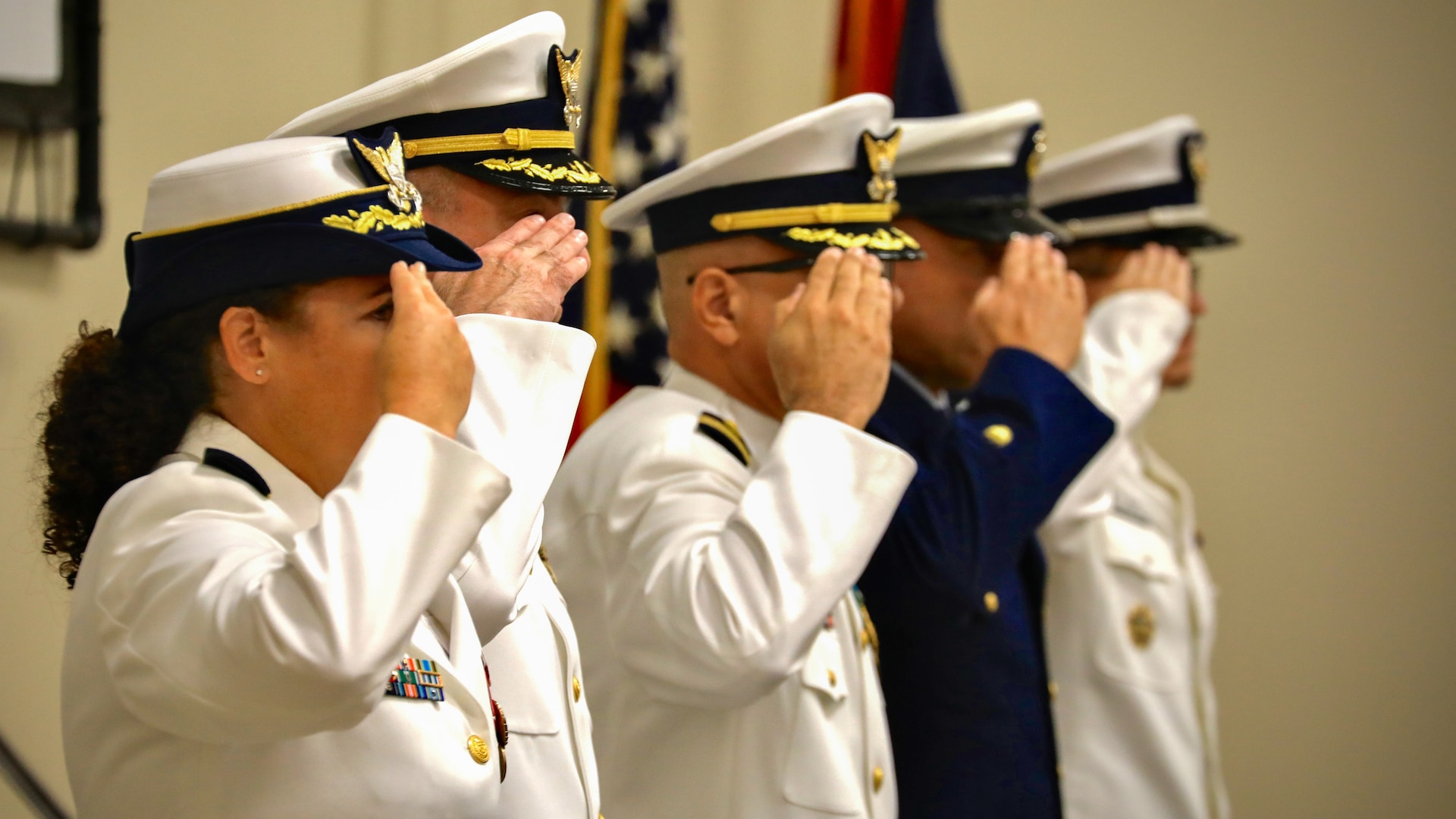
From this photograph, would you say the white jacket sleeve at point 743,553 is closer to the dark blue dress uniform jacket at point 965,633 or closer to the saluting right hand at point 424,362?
the dark blue dress uniform jacket at point 965,633

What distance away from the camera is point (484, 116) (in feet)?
5.67

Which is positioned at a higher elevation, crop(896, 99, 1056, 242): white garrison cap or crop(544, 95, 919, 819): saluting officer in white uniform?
crop(896, 99, 1056, 242): white garrison cap

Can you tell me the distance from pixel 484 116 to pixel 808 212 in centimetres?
62

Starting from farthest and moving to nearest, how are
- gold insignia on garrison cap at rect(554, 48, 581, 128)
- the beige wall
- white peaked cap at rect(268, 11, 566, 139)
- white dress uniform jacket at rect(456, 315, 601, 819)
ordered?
the beige wall
gold insignia on garrison cap at rect(554, 48, 581, 128)
white peaked cap at rect(268, 11, 566, 139)
white dress uniform jacket at rect(456, 315, 601, 819)

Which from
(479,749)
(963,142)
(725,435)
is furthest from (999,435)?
(479,749)

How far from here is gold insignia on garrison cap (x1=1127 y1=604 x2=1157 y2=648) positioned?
9.86ft

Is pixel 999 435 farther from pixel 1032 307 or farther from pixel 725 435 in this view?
pixel 725 435

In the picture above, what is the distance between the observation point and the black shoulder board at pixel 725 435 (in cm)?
203

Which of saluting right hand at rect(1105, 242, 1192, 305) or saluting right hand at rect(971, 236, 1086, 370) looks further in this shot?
saluting right hand at rect(1105, 242, 1192, 305)

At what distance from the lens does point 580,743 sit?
1603mm

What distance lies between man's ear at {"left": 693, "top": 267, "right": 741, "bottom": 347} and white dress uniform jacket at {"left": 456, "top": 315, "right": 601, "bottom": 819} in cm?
64

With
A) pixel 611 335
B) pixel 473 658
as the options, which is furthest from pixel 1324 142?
pixel 473 658

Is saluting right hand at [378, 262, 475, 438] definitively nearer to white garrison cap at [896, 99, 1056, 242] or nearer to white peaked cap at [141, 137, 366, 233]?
white peaked cap at [141, 137, 366, 233]

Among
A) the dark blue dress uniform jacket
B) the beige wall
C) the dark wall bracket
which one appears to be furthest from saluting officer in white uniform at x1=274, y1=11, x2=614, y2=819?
the beige wall
